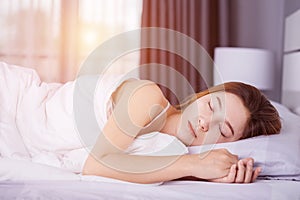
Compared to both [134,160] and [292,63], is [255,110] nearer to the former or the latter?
[134,160]

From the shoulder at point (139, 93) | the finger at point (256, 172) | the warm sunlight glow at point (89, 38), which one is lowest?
the finger at point (256, 172)

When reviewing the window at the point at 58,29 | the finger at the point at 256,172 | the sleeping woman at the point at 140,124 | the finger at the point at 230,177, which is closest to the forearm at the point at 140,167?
the sleeping woman at the point at 140,124

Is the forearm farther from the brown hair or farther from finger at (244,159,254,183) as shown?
the brown hair

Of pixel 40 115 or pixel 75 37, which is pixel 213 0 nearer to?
pixel 75 37

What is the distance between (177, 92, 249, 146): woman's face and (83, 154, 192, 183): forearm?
0.59 feet

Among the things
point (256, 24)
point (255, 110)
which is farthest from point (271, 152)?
point (256, 24)

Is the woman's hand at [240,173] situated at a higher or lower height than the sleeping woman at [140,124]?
lower

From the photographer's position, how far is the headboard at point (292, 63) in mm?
2482

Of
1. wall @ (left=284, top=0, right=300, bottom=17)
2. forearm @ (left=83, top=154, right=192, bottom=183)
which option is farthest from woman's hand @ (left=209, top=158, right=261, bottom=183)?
wall @ (left=284, top=0, right=300, bottom=17)

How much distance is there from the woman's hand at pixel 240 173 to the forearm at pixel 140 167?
12 cm

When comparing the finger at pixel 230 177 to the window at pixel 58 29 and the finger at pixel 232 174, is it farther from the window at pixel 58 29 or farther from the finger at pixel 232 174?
the window at pixel 58 29

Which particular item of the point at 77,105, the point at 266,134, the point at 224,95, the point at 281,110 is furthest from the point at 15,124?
the point at 281,110

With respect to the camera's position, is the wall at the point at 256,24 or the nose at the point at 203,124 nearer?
the nose at the point at 203,124

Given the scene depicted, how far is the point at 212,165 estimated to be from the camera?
135cm
